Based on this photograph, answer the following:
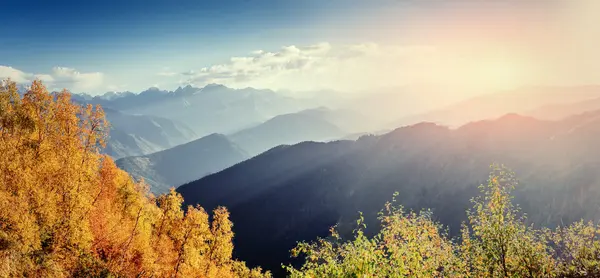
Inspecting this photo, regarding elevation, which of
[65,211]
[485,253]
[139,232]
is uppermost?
[65,211]

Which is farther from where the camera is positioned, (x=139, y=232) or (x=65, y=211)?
(x=139, y=232)

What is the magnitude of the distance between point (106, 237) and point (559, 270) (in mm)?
46416

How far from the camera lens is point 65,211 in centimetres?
3509

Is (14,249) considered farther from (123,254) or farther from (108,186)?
(108,186)

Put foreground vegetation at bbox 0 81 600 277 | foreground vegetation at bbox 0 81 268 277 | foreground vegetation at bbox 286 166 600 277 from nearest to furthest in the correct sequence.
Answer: foreground vegetation at bbox 286 166 600 277
foreground vegetation at bbox 0 81 600 277
foreground vegetation at bbox 0 81 268 277

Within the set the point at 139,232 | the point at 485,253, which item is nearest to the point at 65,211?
the point at 139,232

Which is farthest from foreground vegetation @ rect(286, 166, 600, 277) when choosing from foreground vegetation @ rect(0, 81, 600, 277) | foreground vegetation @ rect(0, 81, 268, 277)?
→ foreground vegetation @ rect(0, 81, 268, 277)

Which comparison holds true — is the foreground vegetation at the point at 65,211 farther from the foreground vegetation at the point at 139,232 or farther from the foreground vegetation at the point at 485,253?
the foreground vegetation at the point at 485,253

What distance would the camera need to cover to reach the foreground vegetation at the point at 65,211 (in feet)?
101

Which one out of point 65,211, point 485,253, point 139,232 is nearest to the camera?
point 485,253

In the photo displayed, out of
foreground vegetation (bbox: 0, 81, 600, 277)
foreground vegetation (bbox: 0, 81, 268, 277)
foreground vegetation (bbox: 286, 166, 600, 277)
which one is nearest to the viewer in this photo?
foreground vegetation (bbox: 286, 166, 600, 277)

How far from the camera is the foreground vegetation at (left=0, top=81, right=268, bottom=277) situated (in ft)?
101

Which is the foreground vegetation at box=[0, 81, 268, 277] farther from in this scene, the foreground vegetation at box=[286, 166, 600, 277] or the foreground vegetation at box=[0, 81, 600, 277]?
the foreground vegetation at box=[286, 166, 600, 277]

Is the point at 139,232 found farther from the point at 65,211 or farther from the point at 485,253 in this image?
the point at 485,253
